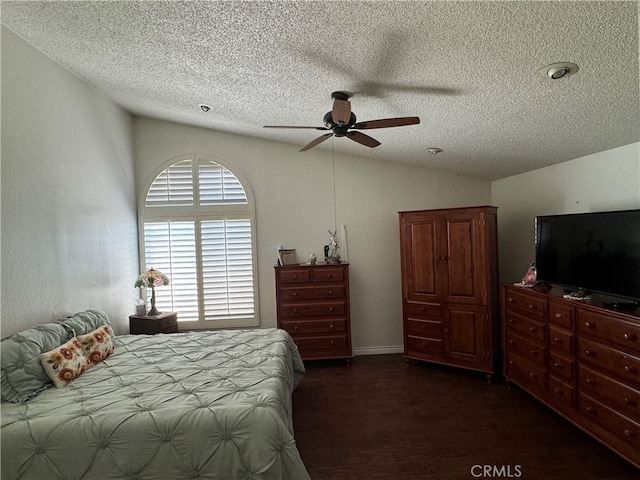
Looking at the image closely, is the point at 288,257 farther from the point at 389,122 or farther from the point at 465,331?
the point at 389,122

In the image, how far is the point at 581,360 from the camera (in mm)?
2424

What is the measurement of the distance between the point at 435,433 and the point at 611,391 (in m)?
1.24

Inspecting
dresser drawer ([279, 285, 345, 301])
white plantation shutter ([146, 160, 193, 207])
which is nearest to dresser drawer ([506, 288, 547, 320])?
dresser drawer ([279, 285, 345, 301])

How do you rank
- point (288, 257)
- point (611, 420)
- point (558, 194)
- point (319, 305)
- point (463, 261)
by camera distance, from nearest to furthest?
point (611, 420), point (558, 194), point (463, 261), point (319, 305), point (288, 257)

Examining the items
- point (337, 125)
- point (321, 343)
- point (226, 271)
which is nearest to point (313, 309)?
point (321, 343)

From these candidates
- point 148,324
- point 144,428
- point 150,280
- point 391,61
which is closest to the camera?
point 144,428

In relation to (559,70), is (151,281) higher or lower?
lower

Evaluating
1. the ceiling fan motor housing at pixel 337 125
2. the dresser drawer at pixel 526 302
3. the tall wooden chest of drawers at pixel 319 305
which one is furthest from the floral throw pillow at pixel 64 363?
the dresser drawer at pixel 526 302

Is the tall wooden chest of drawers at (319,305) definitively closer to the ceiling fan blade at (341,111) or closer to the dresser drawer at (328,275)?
the dresser drawer at (328,275)

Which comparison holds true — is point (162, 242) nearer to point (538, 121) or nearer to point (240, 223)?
point (240, 223)

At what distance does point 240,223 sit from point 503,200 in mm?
3482

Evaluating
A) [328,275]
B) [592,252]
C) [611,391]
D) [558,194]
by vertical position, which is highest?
[558,194]

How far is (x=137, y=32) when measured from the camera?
7.38 feet

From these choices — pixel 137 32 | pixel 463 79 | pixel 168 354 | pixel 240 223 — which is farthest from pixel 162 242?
pixel 463 79
